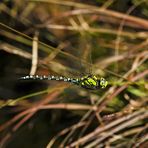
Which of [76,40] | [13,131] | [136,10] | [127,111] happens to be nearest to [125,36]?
[136,10]

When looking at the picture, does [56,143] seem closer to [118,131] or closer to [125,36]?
[118,131]

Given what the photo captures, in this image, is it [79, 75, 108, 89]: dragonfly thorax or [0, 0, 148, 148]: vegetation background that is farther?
[0, 0, 148, 148]: vegetation background

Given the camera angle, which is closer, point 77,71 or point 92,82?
point 92,82

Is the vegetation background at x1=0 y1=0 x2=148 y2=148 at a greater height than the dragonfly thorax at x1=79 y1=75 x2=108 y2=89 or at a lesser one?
greater

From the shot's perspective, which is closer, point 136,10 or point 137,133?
point 137,133

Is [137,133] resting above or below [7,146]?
below

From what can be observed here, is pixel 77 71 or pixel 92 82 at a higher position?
pixel 77 71

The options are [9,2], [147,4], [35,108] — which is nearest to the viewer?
[35,108]

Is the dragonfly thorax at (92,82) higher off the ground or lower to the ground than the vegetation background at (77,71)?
lower
